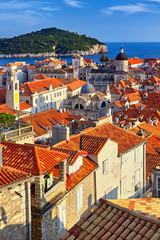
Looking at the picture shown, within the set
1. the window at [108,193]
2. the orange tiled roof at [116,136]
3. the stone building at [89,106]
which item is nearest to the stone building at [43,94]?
the stone building at [89,106]

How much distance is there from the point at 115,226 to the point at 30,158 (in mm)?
3859

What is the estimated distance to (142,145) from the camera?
1855 cm

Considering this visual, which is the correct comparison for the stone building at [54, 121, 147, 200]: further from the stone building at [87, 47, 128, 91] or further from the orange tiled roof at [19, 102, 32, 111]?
the stone building at [87, 47, 128, 91]

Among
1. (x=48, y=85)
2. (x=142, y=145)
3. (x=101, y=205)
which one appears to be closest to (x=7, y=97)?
(x=48, y=85)

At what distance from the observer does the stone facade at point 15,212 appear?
27.1 ft

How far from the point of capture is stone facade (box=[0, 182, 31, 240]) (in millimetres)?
8250

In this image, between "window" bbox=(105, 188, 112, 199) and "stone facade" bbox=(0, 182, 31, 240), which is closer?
"stone facade" bbox=(0, 182, 31, 240)

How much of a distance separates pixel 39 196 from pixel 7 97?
47.1 metres

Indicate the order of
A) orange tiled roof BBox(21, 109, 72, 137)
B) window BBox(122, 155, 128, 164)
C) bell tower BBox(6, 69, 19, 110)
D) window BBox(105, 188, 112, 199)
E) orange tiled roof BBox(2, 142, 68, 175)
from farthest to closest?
bell tower BBox(6, 69, 19, 110) → orange tiled roof BBox(21, 109, 72, 137) → window BBox(122, 155, 128, 164) → window BBox(105, 188, 112, 199) → orange tiled roof BBox(2, 142, 68, 175)

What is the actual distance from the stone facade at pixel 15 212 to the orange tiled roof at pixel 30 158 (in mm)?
1116

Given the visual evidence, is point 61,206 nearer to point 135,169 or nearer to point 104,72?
point 135,169

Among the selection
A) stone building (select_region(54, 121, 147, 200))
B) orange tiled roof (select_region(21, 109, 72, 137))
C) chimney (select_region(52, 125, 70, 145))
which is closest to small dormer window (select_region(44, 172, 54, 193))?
stone building (select_region(54, 121, 147, 200))

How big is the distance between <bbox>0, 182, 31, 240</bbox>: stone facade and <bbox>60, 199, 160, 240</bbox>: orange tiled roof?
1.66 metres

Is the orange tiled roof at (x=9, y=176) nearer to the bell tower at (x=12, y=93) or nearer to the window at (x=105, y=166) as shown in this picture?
the window at (x=105, y=166)
